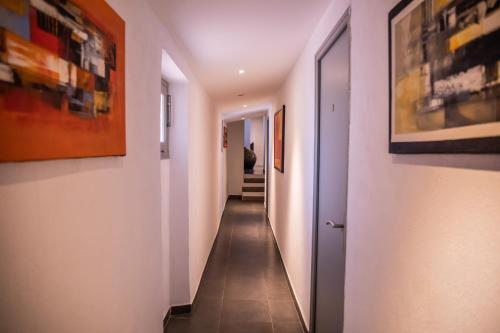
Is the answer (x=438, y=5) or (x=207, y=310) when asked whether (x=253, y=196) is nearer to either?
(x=207, y=310)

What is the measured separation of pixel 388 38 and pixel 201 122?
2.69 meters

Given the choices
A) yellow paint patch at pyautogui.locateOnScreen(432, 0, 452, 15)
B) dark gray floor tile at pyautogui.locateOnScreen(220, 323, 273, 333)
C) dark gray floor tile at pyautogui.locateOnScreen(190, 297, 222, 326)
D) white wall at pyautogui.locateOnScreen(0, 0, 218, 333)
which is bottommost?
dark gray floor tile at pyautogui.locateOnScreen(220, 323, 273, 333)

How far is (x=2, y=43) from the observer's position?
624 mm

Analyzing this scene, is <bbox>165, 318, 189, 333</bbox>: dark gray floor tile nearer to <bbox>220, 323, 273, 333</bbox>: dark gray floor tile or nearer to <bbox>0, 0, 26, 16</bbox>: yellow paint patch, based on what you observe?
<bbox>220, 323, 273, 333</bbox>: dark gray floor tile

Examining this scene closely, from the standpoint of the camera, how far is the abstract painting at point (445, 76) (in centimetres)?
60

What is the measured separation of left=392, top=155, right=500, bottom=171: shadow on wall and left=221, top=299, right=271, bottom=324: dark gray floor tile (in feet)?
7.54

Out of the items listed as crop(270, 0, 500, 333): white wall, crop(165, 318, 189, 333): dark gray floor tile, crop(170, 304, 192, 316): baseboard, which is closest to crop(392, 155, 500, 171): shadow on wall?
crop(270, 0, 500, 333): white wall

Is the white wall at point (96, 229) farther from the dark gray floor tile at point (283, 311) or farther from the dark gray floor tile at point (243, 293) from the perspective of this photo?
the dark gray floor tile at point (283, 311)

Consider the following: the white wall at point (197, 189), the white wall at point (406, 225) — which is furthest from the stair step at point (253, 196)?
the white wall at point (406, 225)

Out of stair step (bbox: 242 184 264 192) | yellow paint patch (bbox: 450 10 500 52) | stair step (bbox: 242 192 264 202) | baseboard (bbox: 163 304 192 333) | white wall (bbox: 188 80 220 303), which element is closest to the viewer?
yellow paint patch (bbox: 450 10 500 52)

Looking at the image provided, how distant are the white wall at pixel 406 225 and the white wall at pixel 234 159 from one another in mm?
7652

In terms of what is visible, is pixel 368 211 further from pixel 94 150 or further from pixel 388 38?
pixel 94 150

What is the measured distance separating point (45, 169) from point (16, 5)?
397 millimetres

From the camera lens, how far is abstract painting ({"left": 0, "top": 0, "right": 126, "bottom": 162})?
2.14ft
